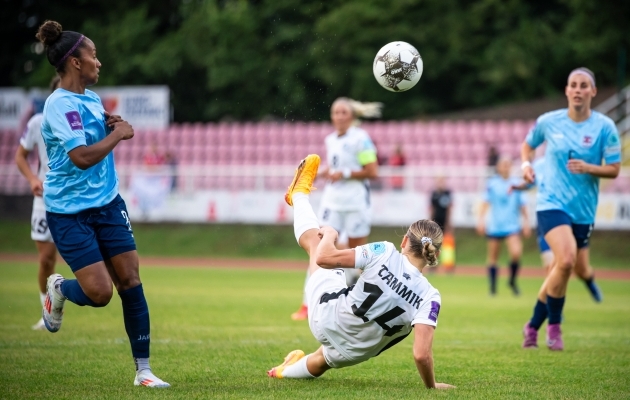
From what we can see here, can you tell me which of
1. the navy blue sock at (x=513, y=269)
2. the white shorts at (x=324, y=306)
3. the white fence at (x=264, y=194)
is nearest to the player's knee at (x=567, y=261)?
the white shorts at (x=324, y=306)

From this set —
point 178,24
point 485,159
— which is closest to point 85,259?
point 485,159

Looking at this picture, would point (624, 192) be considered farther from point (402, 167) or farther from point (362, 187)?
point (362, 187)

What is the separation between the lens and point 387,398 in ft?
19.3

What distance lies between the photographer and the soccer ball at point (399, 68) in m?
8.14

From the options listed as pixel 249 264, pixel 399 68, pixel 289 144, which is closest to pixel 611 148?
pixel 399 68

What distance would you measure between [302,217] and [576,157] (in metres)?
3.30

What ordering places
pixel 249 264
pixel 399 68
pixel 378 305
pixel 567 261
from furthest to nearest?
pixel 249 264, pixel 567 261, pixel 399 68, pixel 378 305

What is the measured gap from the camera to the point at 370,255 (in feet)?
19.8

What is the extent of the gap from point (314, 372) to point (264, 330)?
10.4 feet

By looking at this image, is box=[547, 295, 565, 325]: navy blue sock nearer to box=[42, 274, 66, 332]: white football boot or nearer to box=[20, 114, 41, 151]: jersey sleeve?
box=[42, 274, 66, 332]: white football boot

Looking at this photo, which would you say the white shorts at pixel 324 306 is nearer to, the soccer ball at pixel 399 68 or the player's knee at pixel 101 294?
the player's knee at pixel 101 294

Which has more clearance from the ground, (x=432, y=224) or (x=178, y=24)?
(x=178, y=24)

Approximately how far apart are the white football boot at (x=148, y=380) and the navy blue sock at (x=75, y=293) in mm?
607

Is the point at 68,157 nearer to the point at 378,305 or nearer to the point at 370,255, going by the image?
the point at 370,255
